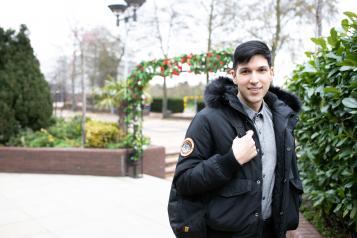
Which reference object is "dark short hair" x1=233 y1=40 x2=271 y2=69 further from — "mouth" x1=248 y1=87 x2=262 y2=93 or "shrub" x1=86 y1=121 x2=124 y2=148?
"shrub" x1=86 y1=121 x2=124 y2=148

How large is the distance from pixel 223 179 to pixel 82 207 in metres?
4.00

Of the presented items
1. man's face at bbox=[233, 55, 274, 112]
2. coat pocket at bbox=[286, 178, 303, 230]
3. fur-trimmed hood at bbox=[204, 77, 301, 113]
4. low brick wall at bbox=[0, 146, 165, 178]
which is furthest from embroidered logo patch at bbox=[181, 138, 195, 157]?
low brick wall at bbox=[0, 146, 165, 178]

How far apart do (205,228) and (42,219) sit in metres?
3.54

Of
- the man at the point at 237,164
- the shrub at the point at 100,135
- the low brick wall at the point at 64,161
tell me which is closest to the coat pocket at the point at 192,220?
the man at the point at 237,164

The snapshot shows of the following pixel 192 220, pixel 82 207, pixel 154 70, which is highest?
pixel 154 70

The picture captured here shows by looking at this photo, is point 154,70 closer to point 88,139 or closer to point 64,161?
point 88,139

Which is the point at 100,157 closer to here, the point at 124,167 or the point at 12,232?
the point at 124,167

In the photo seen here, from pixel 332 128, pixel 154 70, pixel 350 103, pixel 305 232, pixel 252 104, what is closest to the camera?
pixel 252 104

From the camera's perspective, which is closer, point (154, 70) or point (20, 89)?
point (154, 70)

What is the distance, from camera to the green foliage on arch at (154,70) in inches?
256

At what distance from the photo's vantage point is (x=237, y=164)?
162 centimetres

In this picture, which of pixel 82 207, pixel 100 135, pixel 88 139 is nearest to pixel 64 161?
pixel 88 139

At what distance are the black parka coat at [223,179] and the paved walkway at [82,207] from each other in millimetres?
2667

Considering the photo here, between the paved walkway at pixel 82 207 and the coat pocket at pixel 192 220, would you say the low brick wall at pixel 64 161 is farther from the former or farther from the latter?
the coat pocket at pixel 192 220
